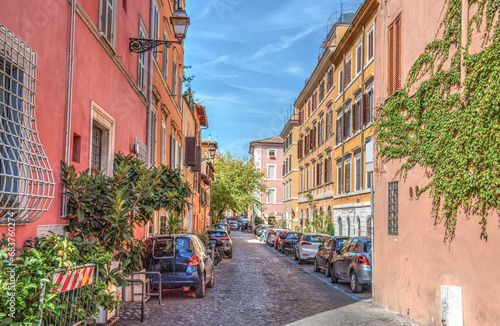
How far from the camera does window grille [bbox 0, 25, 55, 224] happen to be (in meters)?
5.72

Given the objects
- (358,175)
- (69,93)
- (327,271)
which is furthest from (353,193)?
(69,93)

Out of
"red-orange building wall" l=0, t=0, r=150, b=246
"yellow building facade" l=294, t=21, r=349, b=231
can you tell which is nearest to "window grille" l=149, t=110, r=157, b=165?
"red-orange building wall" l=0, t=0, r=150, b=246

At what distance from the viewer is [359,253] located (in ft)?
49.3

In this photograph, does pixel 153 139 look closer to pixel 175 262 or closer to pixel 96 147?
pixel 175 262

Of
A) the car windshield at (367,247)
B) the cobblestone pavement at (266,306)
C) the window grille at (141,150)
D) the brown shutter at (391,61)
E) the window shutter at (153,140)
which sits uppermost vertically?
the brown shutter at (391,61)

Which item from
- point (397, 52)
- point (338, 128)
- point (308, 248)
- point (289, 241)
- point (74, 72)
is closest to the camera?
point (74, 72)

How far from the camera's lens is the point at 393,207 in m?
11.5

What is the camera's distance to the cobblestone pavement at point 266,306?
10.2m

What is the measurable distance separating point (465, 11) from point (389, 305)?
6085mm

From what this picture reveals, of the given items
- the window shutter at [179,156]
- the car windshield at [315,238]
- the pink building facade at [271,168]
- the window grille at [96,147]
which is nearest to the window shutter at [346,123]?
the car windshield at [315,238]

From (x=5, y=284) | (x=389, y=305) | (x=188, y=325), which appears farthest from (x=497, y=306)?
(x=5, y=284)

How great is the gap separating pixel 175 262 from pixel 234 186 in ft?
168

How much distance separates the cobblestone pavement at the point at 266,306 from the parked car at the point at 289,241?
14785 millimetres

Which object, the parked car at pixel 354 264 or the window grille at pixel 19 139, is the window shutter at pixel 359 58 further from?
the window grille at pixel 19 139
